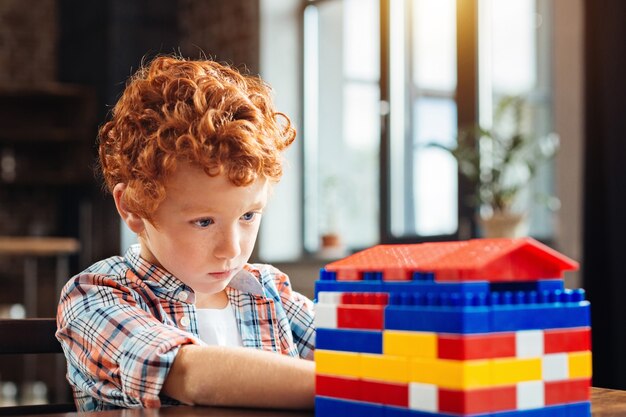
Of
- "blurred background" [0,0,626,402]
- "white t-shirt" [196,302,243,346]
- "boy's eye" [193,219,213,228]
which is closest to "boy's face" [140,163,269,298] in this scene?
"boy's eye" [193,219,213,228]

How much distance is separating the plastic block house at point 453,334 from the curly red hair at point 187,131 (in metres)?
0.28

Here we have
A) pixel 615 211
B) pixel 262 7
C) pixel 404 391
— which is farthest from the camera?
pixel 262 7

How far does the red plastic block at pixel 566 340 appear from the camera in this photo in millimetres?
661

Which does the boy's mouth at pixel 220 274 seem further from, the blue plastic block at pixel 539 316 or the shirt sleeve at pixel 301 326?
the blue plastic block at pixel 539 316

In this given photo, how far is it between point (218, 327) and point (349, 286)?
19.3 inches

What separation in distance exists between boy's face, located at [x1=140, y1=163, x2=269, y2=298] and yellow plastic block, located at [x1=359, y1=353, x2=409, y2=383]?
1.06 feet

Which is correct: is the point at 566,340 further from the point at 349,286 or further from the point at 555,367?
the point at 349,286

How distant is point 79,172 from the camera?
685 cm

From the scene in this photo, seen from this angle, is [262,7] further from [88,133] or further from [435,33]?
[88,133]

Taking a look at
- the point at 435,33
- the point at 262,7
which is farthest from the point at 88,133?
the point at 435,33

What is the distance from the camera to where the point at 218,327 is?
1147 millimetres

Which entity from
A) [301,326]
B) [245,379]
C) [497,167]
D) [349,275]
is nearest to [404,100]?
[497,167]

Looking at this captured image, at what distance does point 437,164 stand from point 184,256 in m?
4.36

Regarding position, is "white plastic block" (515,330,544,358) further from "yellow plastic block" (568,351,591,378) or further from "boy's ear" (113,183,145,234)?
"boy's ear" (113,183,145,234)
